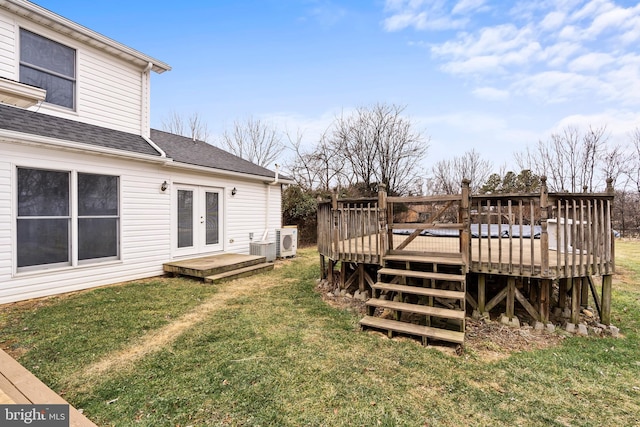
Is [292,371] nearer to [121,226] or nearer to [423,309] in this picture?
[423,309]

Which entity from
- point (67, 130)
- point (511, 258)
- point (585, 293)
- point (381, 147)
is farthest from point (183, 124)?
point (585, 293)

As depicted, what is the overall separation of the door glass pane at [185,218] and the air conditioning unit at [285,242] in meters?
3.13

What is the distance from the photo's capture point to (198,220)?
7.68 meters

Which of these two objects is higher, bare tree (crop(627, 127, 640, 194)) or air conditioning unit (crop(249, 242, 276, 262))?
bare tree (crop(627, 127, 640, 194))

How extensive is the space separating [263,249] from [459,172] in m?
16.6

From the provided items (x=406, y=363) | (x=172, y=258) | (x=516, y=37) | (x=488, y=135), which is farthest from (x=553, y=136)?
(x=172, y=258)

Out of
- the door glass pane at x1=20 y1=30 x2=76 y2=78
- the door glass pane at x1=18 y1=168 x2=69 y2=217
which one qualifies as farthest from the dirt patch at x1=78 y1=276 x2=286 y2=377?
the door glass pane at x1=20 y1=30 x2=76 y2=78

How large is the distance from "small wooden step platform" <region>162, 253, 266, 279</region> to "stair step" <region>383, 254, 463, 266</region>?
3935 millimetres

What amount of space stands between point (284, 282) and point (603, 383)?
5.20m

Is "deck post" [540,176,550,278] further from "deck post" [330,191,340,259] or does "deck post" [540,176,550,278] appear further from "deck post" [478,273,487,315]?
"deck post" [330,191,340,259]

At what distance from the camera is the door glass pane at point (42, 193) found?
487cm

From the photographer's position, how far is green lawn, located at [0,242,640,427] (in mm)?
2191

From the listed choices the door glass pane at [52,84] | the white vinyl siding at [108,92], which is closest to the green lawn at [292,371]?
the door glass pane at [52,84]

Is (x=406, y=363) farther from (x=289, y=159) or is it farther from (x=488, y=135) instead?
(x=488, y=135)
